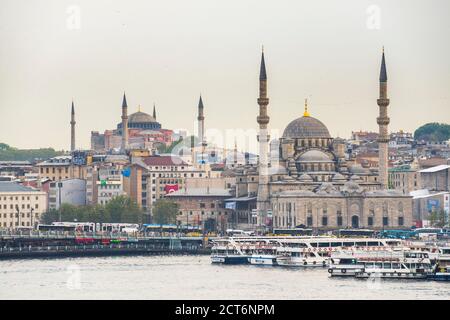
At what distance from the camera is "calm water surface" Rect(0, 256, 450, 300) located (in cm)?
4847

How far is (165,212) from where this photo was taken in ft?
281

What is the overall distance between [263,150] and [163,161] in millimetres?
15489

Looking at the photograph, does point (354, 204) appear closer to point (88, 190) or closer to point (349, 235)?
point (349, 235)

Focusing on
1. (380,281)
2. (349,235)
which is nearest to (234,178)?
(349,235)

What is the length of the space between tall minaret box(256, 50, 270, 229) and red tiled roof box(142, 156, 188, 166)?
35.7 ft

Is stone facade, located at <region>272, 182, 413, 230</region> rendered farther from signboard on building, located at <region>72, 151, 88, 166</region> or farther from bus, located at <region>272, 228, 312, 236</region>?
signboard on building, located at <region>72, 151, 88, 166</region>

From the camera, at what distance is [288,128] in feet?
288

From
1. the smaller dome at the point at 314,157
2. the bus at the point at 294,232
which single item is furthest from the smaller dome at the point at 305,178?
the bus at the point at 294,232

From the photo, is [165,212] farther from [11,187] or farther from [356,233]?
[356,233]

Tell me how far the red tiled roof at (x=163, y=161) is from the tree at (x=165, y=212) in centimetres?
781

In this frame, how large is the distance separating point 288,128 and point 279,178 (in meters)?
4.54

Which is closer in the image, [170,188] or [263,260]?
[263,260]

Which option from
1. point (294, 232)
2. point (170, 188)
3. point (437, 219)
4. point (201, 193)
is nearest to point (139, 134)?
point (170, 188)

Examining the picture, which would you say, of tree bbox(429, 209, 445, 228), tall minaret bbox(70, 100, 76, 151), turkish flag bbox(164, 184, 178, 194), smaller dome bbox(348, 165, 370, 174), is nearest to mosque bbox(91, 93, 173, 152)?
tall minaret bbox(70, 100, 76, 151)
